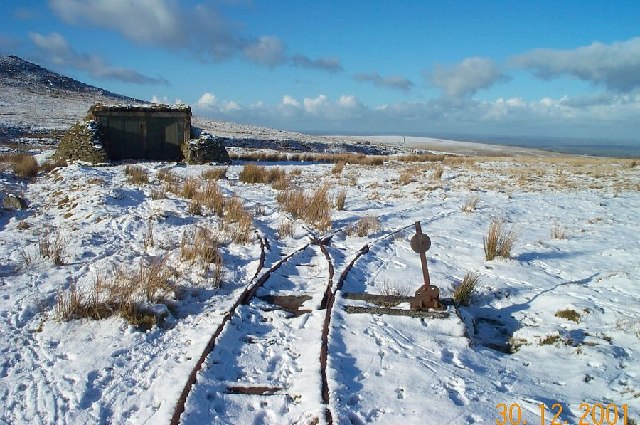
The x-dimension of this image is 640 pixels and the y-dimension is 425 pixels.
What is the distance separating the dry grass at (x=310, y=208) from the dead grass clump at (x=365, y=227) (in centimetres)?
54

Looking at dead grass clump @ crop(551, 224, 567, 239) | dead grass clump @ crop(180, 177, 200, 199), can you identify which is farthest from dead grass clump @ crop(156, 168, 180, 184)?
dead grass clump @ crop(551, 224, 567, 239)

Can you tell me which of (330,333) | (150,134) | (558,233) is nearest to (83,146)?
(150,134)

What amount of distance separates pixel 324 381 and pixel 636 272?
5.68 meters

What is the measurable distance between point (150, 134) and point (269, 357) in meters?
19.7

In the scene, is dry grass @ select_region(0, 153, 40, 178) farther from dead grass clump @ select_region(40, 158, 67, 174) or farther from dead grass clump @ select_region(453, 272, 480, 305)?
dead grass clump @ select_region(453, 272, 480, 305)

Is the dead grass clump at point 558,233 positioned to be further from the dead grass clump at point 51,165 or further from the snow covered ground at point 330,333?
the dead grass clump at point 51,165

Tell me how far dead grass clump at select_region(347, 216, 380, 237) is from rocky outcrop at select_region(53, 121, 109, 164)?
14104 mm

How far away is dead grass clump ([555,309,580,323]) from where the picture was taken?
18.5ft

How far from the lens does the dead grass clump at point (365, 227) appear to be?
31.2 feet

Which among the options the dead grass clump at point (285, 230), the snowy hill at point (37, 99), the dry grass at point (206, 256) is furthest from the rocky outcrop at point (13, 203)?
the snowy hill at point (37, 99)

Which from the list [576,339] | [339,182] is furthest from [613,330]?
[339,182]

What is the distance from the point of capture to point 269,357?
177 inches

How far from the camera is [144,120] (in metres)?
21.9

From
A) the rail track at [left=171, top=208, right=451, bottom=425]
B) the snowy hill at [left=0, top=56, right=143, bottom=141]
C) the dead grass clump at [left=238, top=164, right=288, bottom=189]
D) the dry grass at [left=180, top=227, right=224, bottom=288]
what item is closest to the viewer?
the rail track at [left=171, top=208, right=451, bottom=425]
